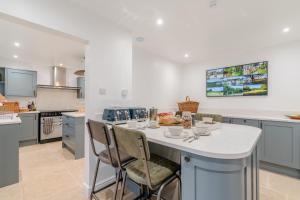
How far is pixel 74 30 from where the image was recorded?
1.79 metres

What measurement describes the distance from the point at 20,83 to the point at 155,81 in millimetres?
3661

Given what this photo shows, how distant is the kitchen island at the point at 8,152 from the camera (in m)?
2.04

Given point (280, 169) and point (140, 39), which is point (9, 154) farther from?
point (280, 169)

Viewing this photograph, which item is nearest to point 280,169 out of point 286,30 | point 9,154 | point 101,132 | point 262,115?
point 262,115

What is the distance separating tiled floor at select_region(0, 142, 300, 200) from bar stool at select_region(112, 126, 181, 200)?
0.84 m

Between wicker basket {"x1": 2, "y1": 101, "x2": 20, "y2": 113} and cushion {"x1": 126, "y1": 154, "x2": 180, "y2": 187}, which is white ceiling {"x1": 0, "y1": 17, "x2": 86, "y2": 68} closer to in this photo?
wicker basket {"x1": 2, "y1": 101, "x2": 20, "y2": 113}

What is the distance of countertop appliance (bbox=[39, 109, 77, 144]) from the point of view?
13.2ft

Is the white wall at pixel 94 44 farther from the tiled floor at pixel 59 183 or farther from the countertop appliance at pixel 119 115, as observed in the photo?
the tiled floor at pixel 59 183

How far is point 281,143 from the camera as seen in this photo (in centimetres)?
246

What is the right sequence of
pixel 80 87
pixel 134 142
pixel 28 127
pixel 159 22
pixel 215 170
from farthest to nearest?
pixel 80 87, pixel 28 127, pixel 159 22, pixel 134 142, pixel 215 170

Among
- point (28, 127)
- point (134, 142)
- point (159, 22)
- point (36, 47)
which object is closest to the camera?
point (134, 142)

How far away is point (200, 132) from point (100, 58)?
1.59 meters

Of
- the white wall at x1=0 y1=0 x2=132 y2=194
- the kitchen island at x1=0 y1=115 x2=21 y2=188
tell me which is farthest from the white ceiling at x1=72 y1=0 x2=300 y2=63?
the kitchen island at x1=0 y1=115 x2=21 y2=188

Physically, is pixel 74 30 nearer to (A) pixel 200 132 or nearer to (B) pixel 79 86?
(A) pixel 200 132
